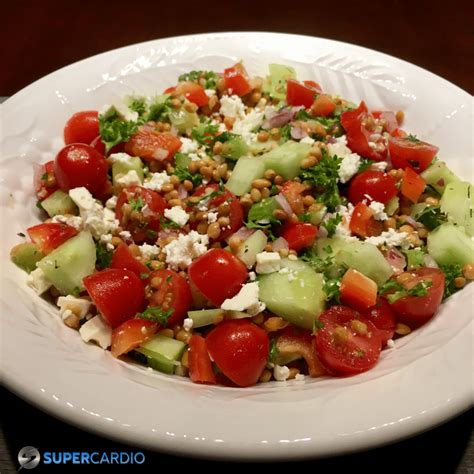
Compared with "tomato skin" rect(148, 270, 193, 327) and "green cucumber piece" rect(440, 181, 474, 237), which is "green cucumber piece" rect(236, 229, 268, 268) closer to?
"tomato skin" rect(148, 270, 193, 327)

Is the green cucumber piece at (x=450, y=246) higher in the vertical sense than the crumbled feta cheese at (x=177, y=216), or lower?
lower

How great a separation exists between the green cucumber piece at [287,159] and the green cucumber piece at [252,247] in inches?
15.9

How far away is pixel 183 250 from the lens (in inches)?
91.7

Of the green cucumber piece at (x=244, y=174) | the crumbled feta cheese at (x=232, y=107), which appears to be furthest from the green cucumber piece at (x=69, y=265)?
the crumbled feta cheese at (x=232, y=107)

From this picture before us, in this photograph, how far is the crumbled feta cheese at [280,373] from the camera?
208 centimetres

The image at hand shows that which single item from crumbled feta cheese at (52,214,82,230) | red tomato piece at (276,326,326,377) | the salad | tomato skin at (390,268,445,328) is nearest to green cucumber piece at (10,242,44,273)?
the salad

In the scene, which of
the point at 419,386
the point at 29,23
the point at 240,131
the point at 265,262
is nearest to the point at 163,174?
the point at 240,131

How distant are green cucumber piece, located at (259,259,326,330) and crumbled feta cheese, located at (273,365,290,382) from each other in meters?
0.18

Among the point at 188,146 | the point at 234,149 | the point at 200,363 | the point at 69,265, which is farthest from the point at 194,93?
the point at 200,363

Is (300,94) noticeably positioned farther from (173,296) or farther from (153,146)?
(173,296)

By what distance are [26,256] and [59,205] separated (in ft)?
1.13

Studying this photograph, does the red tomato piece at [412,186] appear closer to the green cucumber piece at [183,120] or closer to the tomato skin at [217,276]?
the tomato skin at [217,276]

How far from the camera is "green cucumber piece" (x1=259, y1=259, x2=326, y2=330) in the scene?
2.10 metres

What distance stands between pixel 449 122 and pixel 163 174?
1633 millimetres
